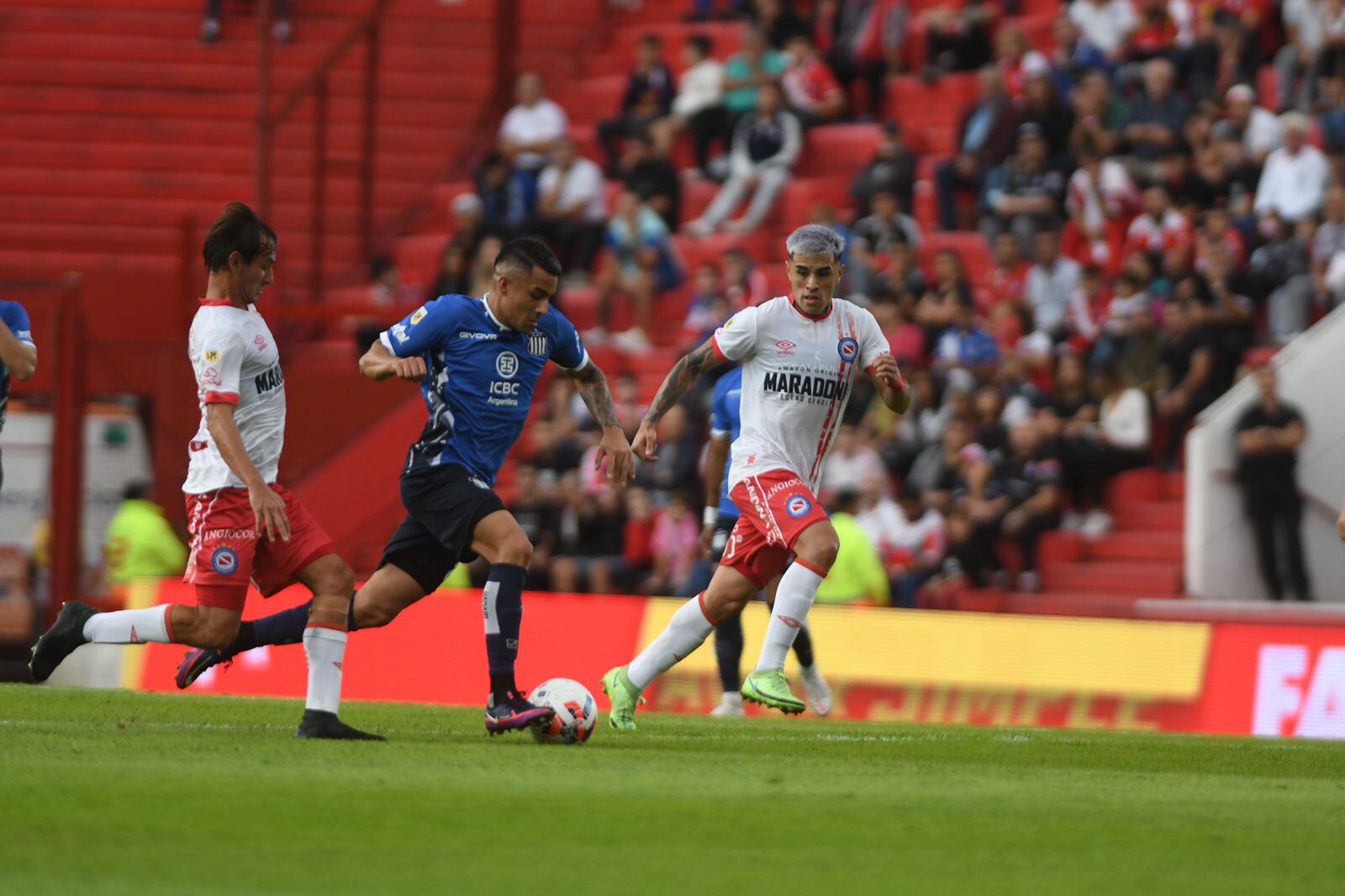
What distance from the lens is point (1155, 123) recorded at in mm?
20859

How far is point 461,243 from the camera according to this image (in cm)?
2355

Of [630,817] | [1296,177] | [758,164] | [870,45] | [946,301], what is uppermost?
[870,45]

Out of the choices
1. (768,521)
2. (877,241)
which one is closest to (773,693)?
(768,521)

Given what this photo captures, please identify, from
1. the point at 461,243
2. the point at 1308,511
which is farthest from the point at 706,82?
the point at 1308,511

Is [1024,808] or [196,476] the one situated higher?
[196,476]

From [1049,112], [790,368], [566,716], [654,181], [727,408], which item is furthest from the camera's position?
[654,181]

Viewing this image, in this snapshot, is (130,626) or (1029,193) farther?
(1029,193)

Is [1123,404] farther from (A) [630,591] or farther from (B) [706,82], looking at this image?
(B) [706,82]

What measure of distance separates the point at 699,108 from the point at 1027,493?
23.7ft

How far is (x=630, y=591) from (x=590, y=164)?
18.7 ft

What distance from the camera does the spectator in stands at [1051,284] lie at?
20.2 meters

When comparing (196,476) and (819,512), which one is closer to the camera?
(196,476)

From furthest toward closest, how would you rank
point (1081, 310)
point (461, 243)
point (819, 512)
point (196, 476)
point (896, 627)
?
point (461, 243) → point (1081, 310) → point (896, 627) → point (819, 512) → point (196, 476)

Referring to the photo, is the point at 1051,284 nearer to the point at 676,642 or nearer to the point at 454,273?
the point at 454,273
